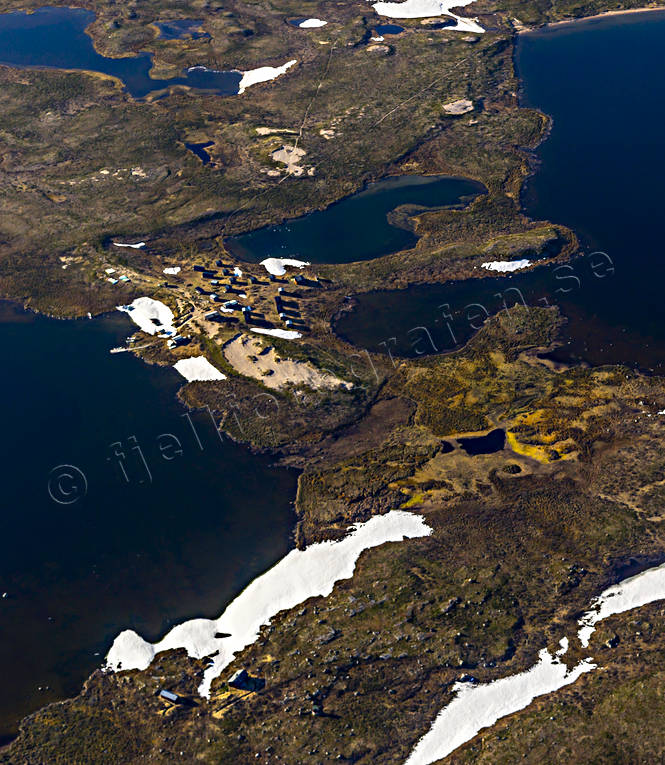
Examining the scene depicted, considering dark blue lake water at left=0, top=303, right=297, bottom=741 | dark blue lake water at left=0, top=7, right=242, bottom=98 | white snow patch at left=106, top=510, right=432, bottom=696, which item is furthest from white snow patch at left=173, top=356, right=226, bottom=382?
dark blue lake water at left=0, top=7, right=242, bottom=98

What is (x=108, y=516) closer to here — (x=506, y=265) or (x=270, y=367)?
(x=270, y=367)

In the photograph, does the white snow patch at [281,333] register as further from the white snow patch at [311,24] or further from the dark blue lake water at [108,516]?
the white snow patch at [311,24]

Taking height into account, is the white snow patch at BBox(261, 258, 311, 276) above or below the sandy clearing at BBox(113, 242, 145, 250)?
above

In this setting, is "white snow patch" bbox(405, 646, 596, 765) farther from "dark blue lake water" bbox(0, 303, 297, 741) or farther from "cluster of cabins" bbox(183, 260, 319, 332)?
"cluster of cabins" bbox(183, 260, 319, 332)

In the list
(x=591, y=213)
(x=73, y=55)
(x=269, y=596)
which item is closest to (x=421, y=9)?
(x=73, y=55)

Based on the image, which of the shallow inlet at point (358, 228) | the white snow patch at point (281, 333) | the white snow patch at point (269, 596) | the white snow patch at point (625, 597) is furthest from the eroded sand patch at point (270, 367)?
the white snow patch at point (625, 597)

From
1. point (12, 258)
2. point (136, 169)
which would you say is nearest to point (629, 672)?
point (12, 258)
